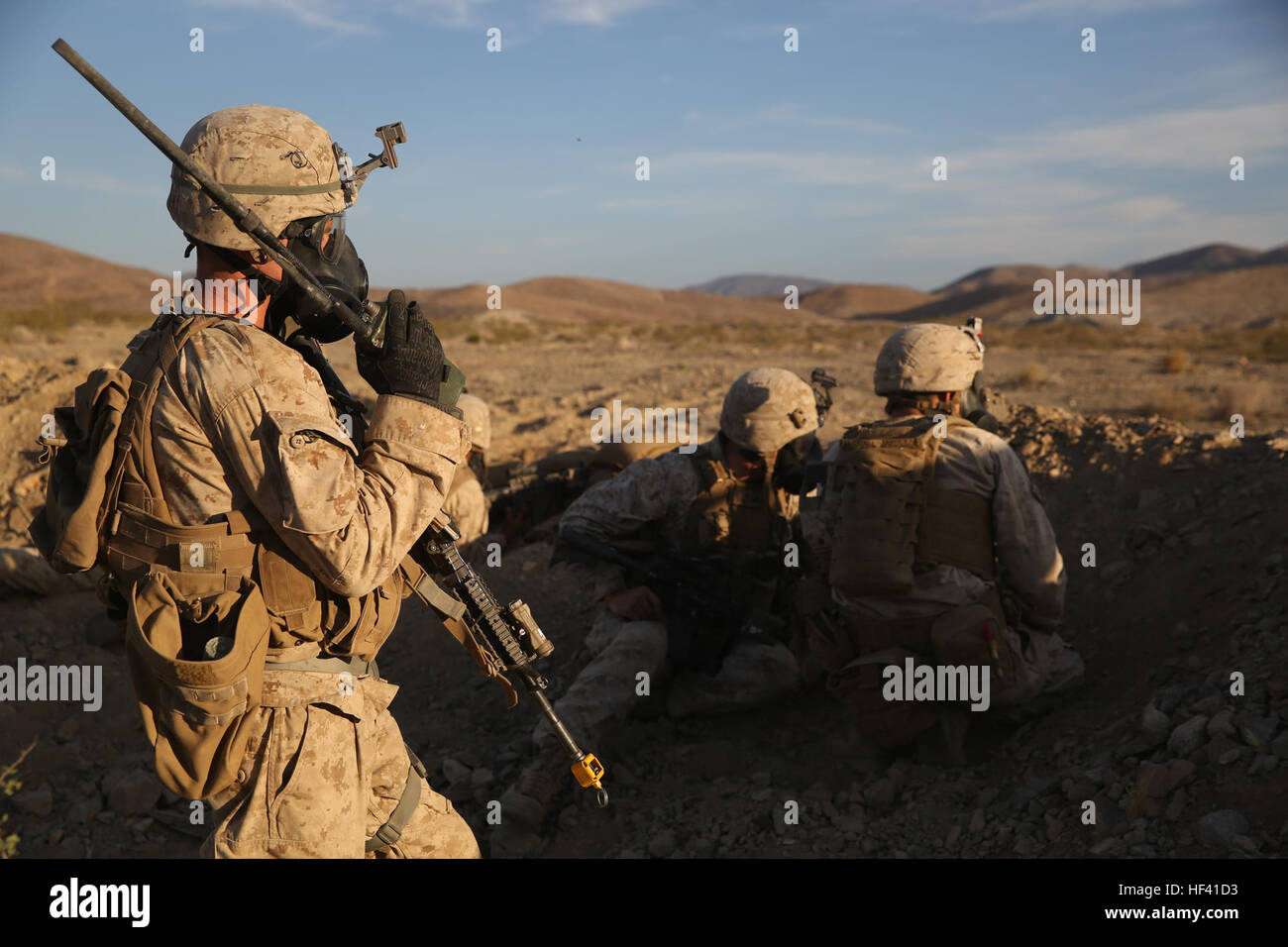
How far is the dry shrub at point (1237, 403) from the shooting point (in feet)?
39.9

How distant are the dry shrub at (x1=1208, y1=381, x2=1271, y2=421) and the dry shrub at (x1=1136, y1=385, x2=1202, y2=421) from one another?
0.67ft

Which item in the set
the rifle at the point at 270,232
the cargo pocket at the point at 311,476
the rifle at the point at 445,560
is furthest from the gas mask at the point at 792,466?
the cargo pocket at the point at 311,476

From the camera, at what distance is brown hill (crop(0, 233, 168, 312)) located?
71750 millimetres

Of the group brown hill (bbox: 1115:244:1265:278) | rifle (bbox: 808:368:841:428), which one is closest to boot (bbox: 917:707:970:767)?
rifle (bbox: 808:368:841:428)

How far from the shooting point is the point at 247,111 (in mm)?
2463

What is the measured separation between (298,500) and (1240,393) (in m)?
13.4

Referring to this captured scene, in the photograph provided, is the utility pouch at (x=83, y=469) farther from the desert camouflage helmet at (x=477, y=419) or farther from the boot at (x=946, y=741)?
the desert camouflage helmet at (x=477, y=419)

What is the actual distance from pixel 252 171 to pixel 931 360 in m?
2.97

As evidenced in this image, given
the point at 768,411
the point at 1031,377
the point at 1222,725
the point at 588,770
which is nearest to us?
the point at 588,770

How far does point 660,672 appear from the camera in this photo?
5086 mm

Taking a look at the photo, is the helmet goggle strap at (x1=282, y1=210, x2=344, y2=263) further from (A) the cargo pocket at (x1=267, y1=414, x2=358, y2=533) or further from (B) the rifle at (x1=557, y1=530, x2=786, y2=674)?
(B) the rifle at (x1=557, y1=530, x2=786, y2=674)

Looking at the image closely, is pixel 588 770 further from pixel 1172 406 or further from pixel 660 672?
pixel 1172 406

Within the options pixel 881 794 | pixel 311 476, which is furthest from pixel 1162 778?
pixel 311 476
